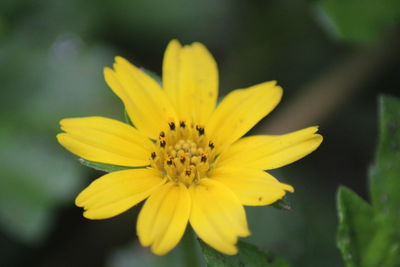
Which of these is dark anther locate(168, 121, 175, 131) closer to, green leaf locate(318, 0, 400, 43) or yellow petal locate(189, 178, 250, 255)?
yellow petal locate(189, 178, 250, 255)

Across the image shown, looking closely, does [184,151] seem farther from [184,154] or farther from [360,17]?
[360,17]

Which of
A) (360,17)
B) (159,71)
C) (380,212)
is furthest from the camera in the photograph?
(159,71)

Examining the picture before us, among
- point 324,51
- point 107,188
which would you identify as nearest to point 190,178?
point 107,188

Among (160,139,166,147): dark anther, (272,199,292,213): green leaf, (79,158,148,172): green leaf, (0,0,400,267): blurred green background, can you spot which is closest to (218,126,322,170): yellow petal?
(272,199,292,213): green leaf

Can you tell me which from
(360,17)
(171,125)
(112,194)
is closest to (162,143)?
(171,125)

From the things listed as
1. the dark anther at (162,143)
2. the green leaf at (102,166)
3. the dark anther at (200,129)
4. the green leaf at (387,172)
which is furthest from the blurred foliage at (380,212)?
the green leaf at (102,166)
